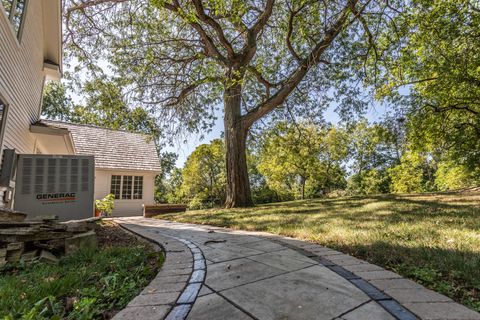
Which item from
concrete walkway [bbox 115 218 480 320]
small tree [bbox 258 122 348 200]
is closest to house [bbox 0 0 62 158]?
concrete walkway [bbox 115 218 480 320]

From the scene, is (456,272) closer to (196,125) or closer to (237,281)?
(237,281)

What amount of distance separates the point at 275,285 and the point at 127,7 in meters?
9.13

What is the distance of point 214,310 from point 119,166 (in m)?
13.6

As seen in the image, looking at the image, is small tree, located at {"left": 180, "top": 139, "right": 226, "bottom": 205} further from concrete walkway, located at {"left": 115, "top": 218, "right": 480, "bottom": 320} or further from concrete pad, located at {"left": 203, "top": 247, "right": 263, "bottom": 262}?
concrete walkway, located at {"left": 115, "top": 218, "right": 480, "bottom": 320}

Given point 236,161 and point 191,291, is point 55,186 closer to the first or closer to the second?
point 191,291

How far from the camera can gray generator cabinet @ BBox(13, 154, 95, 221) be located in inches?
185

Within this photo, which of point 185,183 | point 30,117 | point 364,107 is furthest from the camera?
point 185,183

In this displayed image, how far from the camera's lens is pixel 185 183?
19156 mm

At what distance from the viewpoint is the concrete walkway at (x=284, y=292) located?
1.46 meters

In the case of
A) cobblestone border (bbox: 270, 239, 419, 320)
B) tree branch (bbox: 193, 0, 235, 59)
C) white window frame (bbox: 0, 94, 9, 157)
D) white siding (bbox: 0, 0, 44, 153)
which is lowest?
cobblestone border (bbox: 270, 239, 419, 320)

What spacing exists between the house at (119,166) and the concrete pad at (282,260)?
36.3ft

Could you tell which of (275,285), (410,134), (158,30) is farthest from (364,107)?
(275,285)

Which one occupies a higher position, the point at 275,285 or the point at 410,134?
the point at 410,134

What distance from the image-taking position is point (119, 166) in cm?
1352
